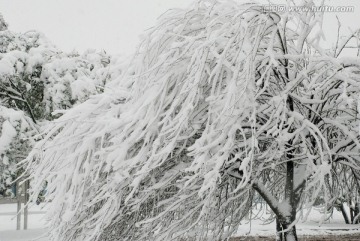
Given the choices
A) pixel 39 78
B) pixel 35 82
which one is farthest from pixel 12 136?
pixel 39 78

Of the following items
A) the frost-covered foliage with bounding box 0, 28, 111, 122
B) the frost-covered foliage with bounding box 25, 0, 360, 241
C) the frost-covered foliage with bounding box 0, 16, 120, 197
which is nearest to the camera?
the frost-covered foliage with bounding box 25, 0, 360, 241

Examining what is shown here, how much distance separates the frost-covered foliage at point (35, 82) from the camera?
55.9 ft

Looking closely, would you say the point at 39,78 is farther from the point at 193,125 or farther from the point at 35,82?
the point at 193,125

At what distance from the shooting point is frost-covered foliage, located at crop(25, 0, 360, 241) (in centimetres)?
548

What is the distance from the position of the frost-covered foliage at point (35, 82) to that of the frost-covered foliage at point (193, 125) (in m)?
10.3

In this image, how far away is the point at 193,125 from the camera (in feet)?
19.6

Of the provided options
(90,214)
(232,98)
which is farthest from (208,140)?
(90,214)

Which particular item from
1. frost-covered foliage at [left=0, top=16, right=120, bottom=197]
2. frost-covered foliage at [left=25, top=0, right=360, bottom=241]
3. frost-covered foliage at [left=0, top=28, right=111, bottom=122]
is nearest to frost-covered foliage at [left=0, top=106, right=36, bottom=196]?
frost-covered foliage at [left=0, top=16, right=120, bottom=197]

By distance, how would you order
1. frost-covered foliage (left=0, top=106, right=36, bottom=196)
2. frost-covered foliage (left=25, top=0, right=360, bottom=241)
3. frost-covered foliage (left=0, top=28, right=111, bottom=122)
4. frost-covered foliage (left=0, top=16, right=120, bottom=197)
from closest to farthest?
frost-covered foliage (left=25, top=0, right=360, bottom=241), frost-covered foliage (left=0, top=106, right=36, bottom=196), frost-covered foliage (left=0, top=16, right=120, bottom=197), frost-covered foliage (left=0, top=28, right=111, bottom=122)

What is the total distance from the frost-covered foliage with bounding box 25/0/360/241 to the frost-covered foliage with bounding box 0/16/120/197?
10.3 m

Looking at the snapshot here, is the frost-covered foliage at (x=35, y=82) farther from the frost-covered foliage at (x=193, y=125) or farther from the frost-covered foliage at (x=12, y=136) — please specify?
the frost-covered foliage at (x=193, y=125)

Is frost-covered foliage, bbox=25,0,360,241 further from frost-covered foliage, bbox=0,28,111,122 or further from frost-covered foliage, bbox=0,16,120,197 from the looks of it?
frost-covered foliage, bbox=0,28,111,122

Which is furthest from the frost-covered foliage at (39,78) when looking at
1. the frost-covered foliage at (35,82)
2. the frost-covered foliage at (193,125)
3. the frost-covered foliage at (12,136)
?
the frost-covered foliage at (193,125)

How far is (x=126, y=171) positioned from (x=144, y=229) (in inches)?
47.7
